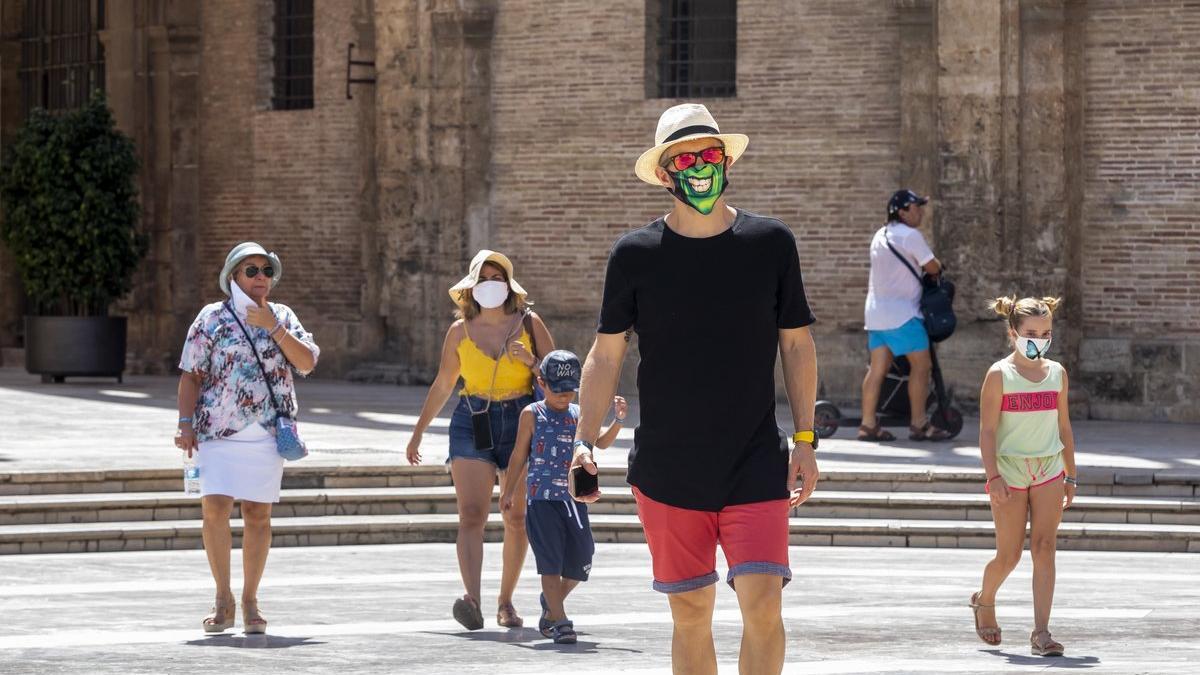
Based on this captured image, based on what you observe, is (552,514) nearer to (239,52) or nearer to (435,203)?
(435,203)

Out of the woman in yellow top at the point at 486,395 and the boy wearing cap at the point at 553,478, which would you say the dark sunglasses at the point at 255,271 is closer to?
the woman in yellow top at the point at 486,395

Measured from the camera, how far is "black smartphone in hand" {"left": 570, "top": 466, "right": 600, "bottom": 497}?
5.62 m

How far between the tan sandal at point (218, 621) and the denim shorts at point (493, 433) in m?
1.14

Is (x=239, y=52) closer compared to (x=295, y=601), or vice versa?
(x=295, y=601)

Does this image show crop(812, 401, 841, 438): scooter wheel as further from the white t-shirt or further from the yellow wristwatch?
the yellow wristwatch

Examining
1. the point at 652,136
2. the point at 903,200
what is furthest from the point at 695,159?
the point at 652,136

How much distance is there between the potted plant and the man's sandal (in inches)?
570

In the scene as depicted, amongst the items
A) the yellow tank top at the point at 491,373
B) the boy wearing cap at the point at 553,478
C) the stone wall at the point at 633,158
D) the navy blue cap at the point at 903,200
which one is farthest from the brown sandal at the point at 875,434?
the boy wearing cap at the point at 553,478

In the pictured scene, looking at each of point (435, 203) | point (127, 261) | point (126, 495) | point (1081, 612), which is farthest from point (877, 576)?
point (127, 261)

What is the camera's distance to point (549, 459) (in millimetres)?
8438

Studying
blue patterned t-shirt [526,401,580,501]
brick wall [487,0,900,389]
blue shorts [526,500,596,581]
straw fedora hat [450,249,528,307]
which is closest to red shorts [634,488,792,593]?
blue shorts [526,500,596,581]

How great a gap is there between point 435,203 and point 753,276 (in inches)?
581

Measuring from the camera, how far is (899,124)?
58.6ft

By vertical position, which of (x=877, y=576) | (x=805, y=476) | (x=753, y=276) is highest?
(x=753, y=276)
